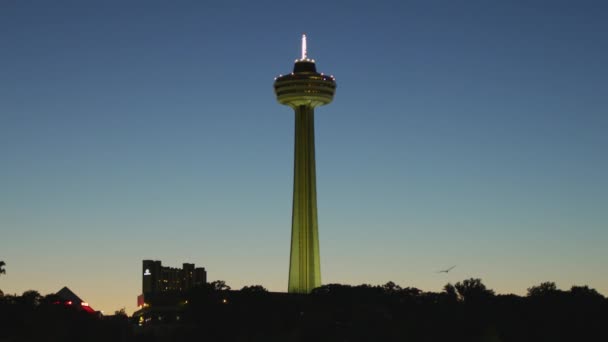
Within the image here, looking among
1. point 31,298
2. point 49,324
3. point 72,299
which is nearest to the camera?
point 49,324

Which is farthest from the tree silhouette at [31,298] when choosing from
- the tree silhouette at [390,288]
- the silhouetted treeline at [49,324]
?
the tree silhouette at [390,288]

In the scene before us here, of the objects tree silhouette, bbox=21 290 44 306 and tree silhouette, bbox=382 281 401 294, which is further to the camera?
tree silhouette, bbox=382 281 401 294

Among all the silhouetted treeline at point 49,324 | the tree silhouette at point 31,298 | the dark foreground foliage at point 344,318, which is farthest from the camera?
the tree silhouette at point 31,298

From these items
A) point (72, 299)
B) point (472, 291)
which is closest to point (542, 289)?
point (472, 291)

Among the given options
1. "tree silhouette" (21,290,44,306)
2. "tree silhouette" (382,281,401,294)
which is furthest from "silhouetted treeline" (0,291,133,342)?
"tree silhouette" (382,281,401,294)

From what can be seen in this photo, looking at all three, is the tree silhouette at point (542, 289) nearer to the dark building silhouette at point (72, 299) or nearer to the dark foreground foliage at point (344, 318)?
the dark foreground foliage at point (344, 318)

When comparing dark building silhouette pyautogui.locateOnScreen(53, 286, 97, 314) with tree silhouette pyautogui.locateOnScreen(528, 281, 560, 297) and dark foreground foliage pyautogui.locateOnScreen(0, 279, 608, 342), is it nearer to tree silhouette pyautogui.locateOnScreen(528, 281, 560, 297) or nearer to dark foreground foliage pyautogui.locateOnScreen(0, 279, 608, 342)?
Answer: dark foreground foliage pyautogui.locateOnScreen(0, 279, 608, 342)

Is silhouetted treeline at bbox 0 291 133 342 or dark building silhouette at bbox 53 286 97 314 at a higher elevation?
dark building silhouette at bbox 53 286 97 314

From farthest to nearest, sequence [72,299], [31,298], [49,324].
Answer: [72,299], [31,298], [49,324]

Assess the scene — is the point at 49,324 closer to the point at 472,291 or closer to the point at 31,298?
the point at 31,298
